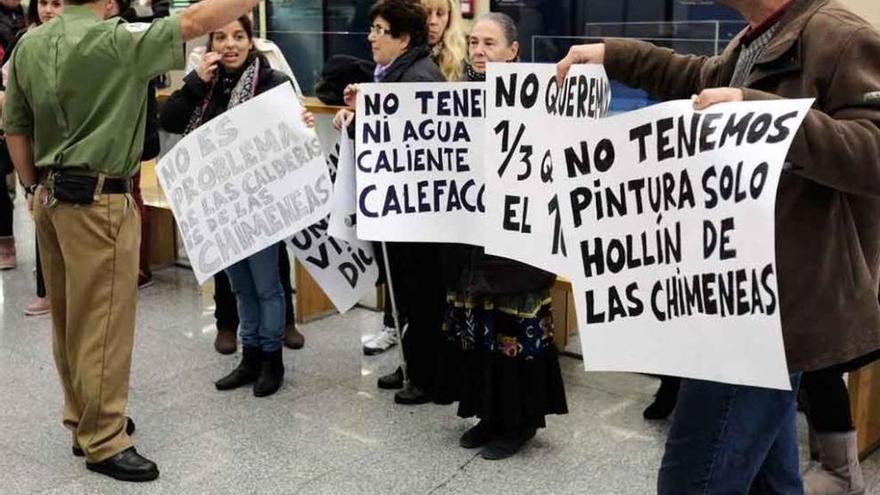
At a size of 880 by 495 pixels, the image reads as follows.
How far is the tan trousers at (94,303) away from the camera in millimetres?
2959

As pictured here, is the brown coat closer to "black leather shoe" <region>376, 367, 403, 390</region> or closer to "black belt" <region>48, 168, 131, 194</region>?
"black belt" <region>48, 168, 131, 194</region>

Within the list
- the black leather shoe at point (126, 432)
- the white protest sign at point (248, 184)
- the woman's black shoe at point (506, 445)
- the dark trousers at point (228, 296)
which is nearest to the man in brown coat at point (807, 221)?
the woman's black shoe at point (506, 445)

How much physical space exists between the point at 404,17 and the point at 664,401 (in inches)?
66.0

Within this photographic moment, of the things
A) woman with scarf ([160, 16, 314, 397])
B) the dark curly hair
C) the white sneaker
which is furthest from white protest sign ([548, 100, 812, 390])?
the white sneaker

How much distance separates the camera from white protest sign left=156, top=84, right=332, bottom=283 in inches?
141

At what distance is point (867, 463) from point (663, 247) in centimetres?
166

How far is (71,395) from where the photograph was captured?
10.4 feet

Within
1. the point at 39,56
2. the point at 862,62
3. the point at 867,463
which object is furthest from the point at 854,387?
the point at 39,56

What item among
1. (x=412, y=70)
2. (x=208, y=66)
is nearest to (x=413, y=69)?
(x=412, y=70)

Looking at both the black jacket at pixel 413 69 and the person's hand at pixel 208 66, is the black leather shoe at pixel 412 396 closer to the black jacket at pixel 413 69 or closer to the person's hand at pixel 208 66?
the black jacket at pixel 413 69

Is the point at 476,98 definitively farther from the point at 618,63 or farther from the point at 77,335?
the point at 77,335

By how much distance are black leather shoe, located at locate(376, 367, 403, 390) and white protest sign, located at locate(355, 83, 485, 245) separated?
76 centimetres

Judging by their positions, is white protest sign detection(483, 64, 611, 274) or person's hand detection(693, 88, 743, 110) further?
white protest sign detection(483, 64, 611, 274)

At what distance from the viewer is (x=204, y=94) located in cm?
379
